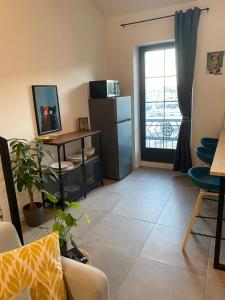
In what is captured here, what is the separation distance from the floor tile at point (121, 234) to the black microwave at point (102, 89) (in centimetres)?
196

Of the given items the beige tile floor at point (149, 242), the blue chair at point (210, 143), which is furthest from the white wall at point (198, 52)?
the beige tile floor at point (149, 242)

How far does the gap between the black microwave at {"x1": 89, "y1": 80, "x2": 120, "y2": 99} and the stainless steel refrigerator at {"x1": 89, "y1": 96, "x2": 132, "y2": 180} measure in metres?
0.09

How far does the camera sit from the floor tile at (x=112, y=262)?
73.7 inches

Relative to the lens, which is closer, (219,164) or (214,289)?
(214,289)

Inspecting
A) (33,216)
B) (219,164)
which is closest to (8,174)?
(33,216)

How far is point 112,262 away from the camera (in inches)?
81.8

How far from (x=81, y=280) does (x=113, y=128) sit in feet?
9.19

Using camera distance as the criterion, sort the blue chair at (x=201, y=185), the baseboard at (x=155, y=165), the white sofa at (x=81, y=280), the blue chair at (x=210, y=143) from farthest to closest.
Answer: the baseboard at (x=155, y=165) < the blue chair at (x=210, y=143) < the blue chair at (x=201, y=185) < the white sofa at (x=81, y=280)

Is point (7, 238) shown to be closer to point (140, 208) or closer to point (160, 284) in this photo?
point (160, 284)

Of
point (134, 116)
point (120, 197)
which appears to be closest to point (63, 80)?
point (134, 116)

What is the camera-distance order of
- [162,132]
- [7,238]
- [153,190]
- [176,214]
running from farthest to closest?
[162,132] → [153,190] → [176,214] → [7,238]

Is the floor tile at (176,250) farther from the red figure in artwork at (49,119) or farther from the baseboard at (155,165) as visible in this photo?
the baseboard at (155,165)

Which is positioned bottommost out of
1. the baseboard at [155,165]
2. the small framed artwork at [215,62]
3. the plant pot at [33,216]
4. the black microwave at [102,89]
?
the baseboard at [155,165]

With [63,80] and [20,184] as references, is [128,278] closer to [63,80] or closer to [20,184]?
[20,184]
